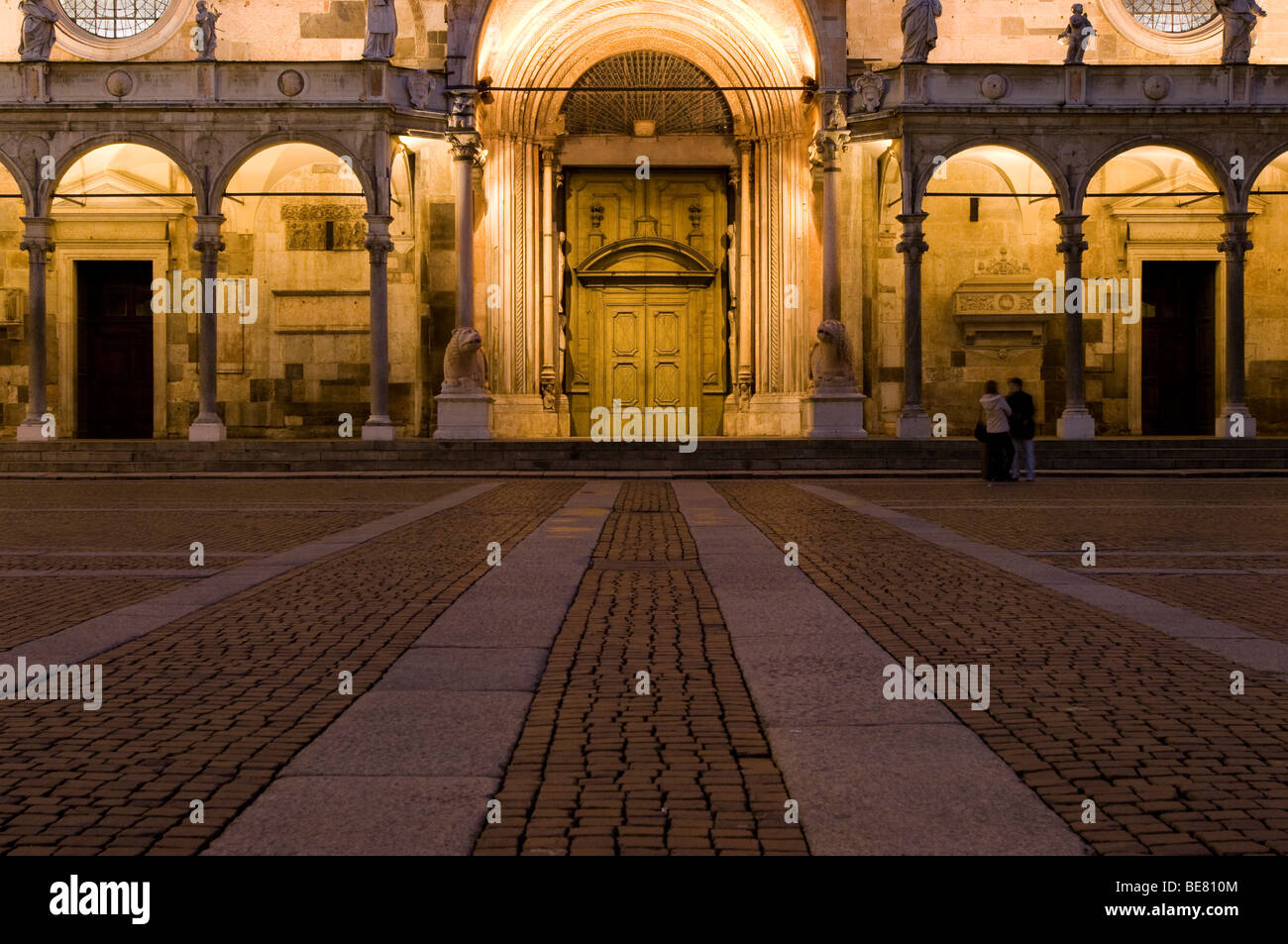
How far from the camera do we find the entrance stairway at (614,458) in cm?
2150

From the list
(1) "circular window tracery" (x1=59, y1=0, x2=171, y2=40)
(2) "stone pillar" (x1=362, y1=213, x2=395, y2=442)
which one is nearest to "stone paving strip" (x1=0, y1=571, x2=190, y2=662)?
(2) "stone pillar" (x1=362, y1=213, x2=395, y2=442)

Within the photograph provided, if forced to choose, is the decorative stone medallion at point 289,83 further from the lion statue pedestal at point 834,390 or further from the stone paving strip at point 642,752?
the stone paving strip at point 642,752

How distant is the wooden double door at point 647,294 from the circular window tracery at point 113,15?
9839mm

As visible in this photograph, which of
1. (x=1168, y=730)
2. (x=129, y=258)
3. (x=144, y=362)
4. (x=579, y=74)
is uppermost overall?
(x=579, y=74)

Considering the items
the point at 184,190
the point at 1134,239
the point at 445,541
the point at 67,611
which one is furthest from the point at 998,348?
the point at 67,611

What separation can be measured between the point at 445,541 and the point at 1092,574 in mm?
4785

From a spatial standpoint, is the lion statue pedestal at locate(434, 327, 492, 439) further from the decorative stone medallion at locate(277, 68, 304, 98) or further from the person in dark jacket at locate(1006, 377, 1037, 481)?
the person in dark jacket at locate(1006, 377, 1037, 481)

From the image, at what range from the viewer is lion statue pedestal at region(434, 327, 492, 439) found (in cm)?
2397

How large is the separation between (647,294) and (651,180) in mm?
2592

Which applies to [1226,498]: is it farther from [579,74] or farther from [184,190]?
[184,190]

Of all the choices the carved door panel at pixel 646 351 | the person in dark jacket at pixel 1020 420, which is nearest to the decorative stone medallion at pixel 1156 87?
the person in dark jacket at pixel 1020 420

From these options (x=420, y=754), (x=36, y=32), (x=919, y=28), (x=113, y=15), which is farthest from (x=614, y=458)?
(x=420, y=754)

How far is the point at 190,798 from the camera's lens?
3.19m

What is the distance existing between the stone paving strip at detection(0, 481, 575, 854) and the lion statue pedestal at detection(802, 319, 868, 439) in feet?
55.2
